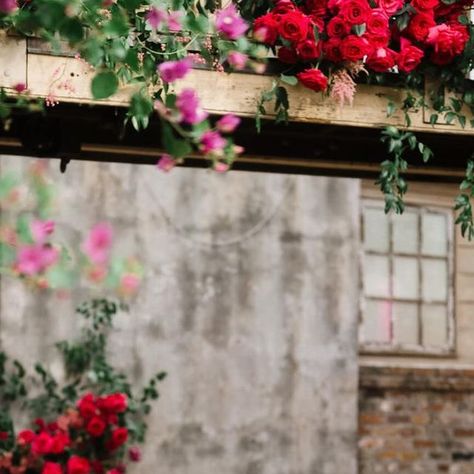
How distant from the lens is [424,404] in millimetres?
10242

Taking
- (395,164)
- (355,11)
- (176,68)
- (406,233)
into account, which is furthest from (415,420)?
(176,68)

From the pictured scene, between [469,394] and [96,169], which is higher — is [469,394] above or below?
below

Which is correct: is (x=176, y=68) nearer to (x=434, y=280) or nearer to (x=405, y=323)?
(x=405, y=323)

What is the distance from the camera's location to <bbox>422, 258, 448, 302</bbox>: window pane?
1062 cm

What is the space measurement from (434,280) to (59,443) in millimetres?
3977

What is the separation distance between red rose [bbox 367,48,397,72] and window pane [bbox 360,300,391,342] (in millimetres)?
5796

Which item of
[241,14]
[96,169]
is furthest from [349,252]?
[241,14]

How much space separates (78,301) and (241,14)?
4770 millimetres

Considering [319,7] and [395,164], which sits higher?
[319,7]

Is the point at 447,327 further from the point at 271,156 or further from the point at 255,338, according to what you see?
the point at 271,156

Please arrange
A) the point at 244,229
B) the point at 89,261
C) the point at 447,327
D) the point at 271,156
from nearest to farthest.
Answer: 1. the point at 89,261
2. the point at 271,156
3. the point at 244,229
4. the point at 447,327

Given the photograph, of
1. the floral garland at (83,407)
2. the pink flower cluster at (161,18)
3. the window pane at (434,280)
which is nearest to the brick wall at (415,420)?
the window pane at (434,280)

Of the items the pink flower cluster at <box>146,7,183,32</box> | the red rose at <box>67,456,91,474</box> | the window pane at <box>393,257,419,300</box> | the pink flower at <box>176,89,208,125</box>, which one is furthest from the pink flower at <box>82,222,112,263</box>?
the window pane at <box>393,257,419,300</box>

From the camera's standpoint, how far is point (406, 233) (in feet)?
34.8
